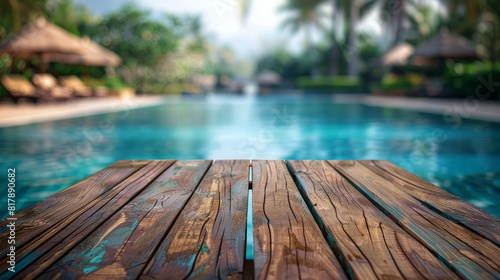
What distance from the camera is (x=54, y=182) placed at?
16.3 ft

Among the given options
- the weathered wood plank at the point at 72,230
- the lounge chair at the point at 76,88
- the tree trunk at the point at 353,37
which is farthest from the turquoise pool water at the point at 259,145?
the tree trunk at the point at 353,37

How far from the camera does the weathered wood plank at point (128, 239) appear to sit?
3.92 ft

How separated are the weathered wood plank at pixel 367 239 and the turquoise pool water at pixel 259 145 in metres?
2.53

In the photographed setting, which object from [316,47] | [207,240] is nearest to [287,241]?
[207,240]

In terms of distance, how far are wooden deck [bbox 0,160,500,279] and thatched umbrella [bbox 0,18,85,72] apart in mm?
14506

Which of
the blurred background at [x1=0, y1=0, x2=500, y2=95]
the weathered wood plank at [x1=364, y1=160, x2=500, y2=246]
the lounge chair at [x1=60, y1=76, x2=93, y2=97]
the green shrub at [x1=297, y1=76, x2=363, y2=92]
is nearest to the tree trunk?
the blurred background at [x1=0, y1=0, x2=500, y2=95]

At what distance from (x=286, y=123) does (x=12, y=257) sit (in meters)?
10.5

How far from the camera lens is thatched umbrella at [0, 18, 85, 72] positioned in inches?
591

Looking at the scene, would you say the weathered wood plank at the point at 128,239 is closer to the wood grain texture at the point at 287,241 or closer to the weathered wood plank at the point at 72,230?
the weathered wood plank at the point at 72,230

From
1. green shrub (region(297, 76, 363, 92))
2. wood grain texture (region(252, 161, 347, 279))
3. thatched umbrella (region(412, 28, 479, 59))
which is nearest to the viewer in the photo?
wood grain texture (region(252, 161, 347, 279))

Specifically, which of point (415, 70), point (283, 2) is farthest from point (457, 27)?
point (283, 2)

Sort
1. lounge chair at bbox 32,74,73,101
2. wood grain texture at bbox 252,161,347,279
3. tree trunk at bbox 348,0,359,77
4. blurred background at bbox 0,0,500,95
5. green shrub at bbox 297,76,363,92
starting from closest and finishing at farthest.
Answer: wood grain texture at bbox 252,161,347,279
lounge chair at bbox 32,74,73,101
blurred background at bbox 0,0,500,95
green shrub at bbox 297,76,363,92
tree trunk at bbox 348,0,359,77

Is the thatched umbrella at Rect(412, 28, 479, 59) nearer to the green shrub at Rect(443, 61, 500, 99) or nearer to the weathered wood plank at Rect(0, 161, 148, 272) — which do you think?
the green shrub at Rect(443, 61, 500, 99)

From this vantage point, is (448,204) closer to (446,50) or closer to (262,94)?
(446,50)
